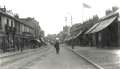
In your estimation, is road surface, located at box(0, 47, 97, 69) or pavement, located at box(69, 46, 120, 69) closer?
pavement, located at box(69, 46, 120, 69)

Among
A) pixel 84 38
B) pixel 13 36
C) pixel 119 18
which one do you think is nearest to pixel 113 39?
pixel 119 18

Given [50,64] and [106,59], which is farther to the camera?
[106,59]

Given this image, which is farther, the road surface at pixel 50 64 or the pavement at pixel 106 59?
the road surface at pixel 50 64

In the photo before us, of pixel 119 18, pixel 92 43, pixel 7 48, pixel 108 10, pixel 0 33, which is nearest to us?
pixel 119 18

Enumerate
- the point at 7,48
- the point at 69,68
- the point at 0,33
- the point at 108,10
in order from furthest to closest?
the point at 108,10
the point at 7,48
the point at 0,33
the point at 69,68

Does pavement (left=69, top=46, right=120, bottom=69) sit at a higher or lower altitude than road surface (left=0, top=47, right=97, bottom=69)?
higher

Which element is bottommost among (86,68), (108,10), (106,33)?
(86,68)

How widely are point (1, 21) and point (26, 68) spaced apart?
32364mm

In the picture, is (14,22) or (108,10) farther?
(108,10)

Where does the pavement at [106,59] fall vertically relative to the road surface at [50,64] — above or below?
above

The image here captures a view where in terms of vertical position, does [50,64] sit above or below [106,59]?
below

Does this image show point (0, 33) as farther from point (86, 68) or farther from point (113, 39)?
point (86, 68)

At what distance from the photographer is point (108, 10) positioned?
63.6 meters

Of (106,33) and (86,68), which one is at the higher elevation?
(106,33)
